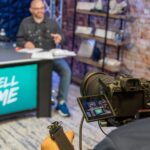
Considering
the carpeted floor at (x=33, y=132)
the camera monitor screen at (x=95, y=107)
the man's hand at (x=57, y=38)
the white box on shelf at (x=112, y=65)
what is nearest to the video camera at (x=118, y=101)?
the camera monitor screen at (x=95, y=107)

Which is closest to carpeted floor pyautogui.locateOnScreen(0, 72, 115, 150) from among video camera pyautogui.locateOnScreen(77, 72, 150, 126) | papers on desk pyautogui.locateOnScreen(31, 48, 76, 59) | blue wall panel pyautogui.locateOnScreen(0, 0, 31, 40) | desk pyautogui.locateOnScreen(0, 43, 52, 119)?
desk pyautogui.locateOnScreen(0, 43, 52, 119)

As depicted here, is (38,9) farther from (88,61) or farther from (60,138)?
(60,138)

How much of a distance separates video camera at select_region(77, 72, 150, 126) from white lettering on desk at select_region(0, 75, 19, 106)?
215 cm

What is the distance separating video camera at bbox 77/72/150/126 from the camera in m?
0.98

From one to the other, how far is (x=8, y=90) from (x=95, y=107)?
2234 millimetres

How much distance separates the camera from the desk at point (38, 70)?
307 centimetres

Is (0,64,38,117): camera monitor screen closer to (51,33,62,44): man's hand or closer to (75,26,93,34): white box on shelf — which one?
(51,33,62,44): man's hand

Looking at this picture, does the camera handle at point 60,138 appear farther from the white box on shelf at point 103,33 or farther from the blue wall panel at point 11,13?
the blue wall panel at point 11,13

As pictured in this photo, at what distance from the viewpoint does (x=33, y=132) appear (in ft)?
10.0

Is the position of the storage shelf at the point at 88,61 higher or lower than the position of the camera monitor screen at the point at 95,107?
lower

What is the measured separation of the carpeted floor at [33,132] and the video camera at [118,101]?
5.54ft

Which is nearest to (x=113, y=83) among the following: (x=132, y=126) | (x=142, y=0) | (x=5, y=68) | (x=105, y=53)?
(x=132, y=126)

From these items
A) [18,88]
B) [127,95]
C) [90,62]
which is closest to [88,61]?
[90,62]

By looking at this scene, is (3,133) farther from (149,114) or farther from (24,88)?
(149,114)
